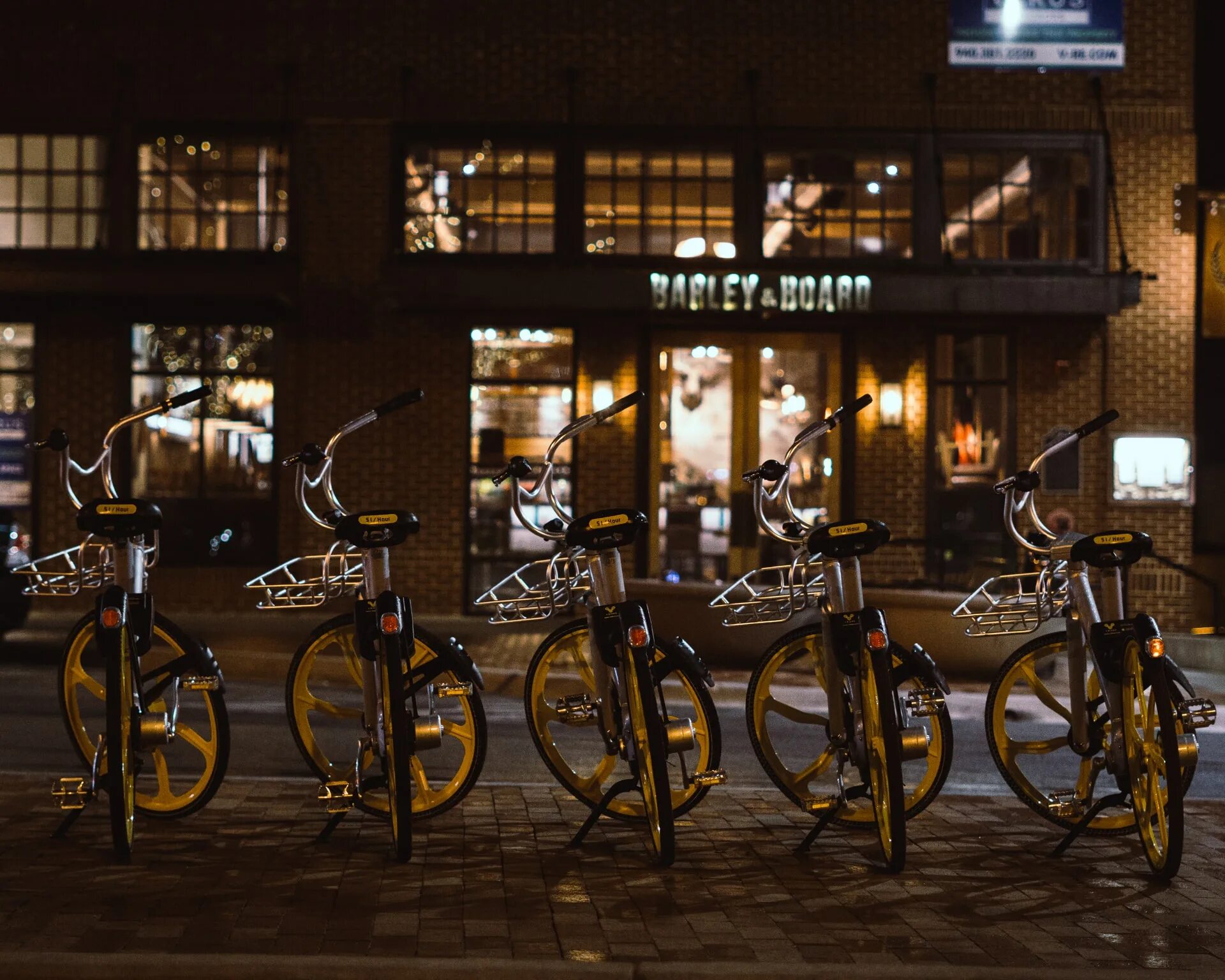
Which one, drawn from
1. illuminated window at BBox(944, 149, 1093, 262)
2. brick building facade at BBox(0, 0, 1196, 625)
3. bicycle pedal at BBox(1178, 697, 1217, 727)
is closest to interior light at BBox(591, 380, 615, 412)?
brick building facade at BBox(0, 0, 1196, 625)

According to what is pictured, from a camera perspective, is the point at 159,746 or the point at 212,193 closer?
the point at 159,746

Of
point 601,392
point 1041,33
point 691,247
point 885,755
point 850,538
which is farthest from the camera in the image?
point 691,247

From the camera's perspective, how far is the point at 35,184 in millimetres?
17344

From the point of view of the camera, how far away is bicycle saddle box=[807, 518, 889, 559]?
5594mm

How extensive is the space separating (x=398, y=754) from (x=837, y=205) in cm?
1310

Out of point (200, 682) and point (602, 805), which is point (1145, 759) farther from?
point (200, 682)

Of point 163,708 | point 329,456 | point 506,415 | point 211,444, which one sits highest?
point 506,415

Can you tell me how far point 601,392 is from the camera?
1719 cm

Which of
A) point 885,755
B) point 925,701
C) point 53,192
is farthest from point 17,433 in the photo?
point 885,755

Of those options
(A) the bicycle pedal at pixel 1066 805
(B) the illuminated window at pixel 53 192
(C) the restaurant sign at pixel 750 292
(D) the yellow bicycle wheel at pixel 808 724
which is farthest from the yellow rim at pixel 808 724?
(B) the illuminated window at pixel 53 192

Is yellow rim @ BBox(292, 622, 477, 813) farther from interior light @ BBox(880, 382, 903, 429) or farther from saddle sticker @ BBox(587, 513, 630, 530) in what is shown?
interior light @ BBox(880, 382, 903, 429)

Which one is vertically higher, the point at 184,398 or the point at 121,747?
the point at 184,398

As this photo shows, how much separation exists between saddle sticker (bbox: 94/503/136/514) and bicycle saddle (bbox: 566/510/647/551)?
5.21 feet

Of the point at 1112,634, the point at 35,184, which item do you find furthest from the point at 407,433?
the point at 1112,634
